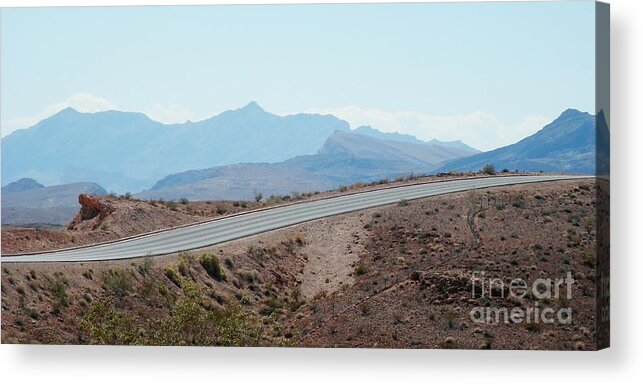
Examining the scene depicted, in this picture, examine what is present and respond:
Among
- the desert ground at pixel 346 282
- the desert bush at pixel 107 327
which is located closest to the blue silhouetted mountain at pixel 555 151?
the desert ground at pixel 346 282

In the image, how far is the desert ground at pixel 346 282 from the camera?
995 inches

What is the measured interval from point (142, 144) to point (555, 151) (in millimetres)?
9552

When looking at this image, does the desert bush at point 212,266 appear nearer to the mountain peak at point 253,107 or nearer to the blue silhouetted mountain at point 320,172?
the blue silhouetted mountain at point 320,172

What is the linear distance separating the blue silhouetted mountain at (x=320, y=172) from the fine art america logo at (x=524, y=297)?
3.64 m

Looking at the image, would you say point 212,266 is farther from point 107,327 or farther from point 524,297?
point 524,297

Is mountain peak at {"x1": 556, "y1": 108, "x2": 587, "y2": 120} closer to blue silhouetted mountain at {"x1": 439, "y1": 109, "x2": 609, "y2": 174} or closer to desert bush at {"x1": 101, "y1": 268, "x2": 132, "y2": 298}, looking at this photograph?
blue silhouetted mountain at {"x1": 439, "y1": 109, "x2": 609, "y2": 174}

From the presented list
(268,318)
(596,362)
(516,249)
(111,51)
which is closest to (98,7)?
(111,51)

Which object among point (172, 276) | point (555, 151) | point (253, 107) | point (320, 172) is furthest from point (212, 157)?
point (555, 151)

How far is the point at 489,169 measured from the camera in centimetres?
2780

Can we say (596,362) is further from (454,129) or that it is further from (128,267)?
(128,267)

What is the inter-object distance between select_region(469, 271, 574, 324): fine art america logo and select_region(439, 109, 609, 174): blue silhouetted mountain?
8.32 feet

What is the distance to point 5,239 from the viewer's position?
27469 millimetres

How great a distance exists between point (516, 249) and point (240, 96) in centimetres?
702

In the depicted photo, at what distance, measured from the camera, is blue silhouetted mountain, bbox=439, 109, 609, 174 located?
24906mm
